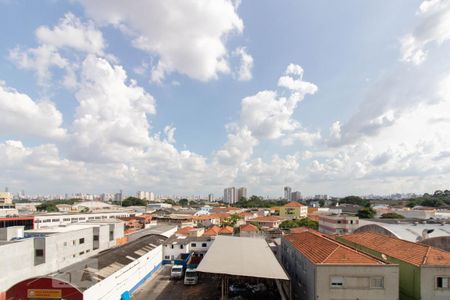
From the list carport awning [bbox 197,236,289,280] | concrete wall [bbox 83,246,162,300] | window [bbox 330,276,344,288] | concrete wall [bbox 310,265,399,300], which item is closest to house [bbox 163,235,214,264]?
concrete wall [bbox 83,246,162,300]

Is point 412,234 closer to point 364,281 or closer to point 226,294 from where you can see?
point 364,281

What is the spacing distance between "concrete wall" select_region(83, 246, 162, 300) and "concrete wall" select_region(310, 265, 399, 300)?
38.9 ft

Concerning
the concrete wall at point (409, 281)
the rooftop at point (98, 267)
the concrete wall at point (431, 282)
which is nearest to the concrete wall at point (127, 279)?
the rooftop at point (98, 267)

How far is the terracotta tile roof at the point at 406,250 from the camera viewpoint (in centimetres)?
1550

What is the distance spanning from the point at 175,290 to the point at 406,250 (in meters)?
16.6

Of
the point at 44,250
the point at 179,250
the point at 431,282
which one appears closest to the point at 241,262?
the point at 431,282

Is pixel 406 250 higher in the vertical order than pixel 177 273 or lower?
higher

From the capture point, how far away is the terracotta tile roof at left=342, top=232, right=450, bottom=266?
50.9 feet

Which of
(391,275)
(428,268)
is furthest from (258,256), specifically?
(428,268)

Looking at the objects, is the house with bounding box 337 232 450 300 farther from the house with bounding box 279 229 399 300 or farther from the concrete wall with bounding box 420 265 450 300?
the house with bounding box 279 229 399 300

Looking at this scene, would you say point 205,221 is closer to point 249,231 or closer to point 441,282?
point 249,231

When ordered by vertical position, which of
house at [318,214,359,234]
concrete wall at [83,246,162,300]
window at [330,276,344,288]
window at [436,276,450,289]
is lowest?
house at [318,214,359,234]

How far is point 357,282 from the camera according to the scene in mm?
14062

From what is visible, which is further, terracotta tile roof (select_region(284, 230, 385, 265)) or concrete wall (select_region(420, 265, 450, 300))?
concrete wall (select_region(420, 265, 450, 300))
